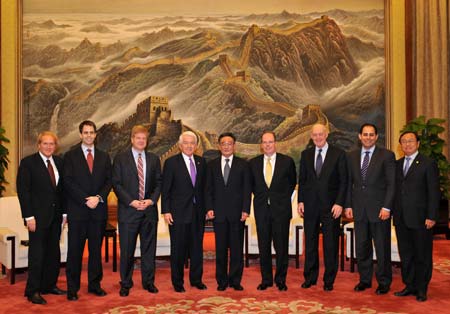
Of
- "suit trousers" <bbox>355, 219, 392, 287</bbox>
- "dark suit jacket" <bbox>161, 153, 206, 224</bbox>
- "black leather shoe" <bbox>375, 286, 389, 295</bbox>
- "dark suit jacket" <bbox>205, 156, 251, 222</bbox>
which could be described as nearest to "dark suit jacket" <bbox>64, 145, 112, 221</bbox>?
"dark suit jacket" <bbox>161, 153, 206, 224</bbox>

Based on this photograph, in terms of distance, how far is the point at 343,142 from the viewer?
981cm

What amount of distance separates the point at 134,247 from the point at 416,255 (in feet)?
8.89

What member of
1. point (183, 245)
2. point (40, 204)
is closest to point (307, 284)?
point (183, 245)

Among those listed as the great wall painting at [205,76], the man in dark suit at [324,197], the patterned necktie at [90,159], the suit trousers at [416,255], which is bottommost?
the suit trousers at [416,255]

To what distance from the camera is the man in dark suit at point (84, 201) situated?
4781 millimetres

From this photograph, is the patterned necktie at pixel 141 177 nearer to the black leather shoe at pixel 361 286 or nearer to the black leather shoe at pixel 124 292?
the black leather shoe at pixel 124 292

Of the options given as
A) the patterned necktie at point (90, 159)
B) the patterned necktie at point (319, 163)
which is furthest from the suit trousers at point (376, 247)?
the patterned necktie at point (90, 159)

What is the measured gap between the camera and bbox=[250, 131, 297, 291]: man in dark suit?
16.8ft

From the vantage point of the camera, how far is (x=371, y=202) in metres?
4.95

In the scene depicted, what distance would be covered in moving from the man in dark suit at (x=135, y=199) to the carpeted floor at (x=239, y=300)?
305mm

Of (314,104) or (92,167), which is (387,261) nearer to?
(92,167)

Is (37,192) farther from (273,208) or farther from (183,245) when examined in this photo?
(273,208)

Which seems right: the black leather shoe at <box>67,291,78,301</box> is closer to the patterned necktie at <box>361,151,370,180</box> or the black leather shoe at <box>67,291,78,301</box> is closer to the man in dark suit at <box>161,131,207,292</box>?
the man in dark suit at <box>161,131,207,292</box>

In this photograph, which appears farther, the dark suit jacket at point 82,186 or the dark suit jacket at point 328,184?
the dark suit jacket at point 328,184
